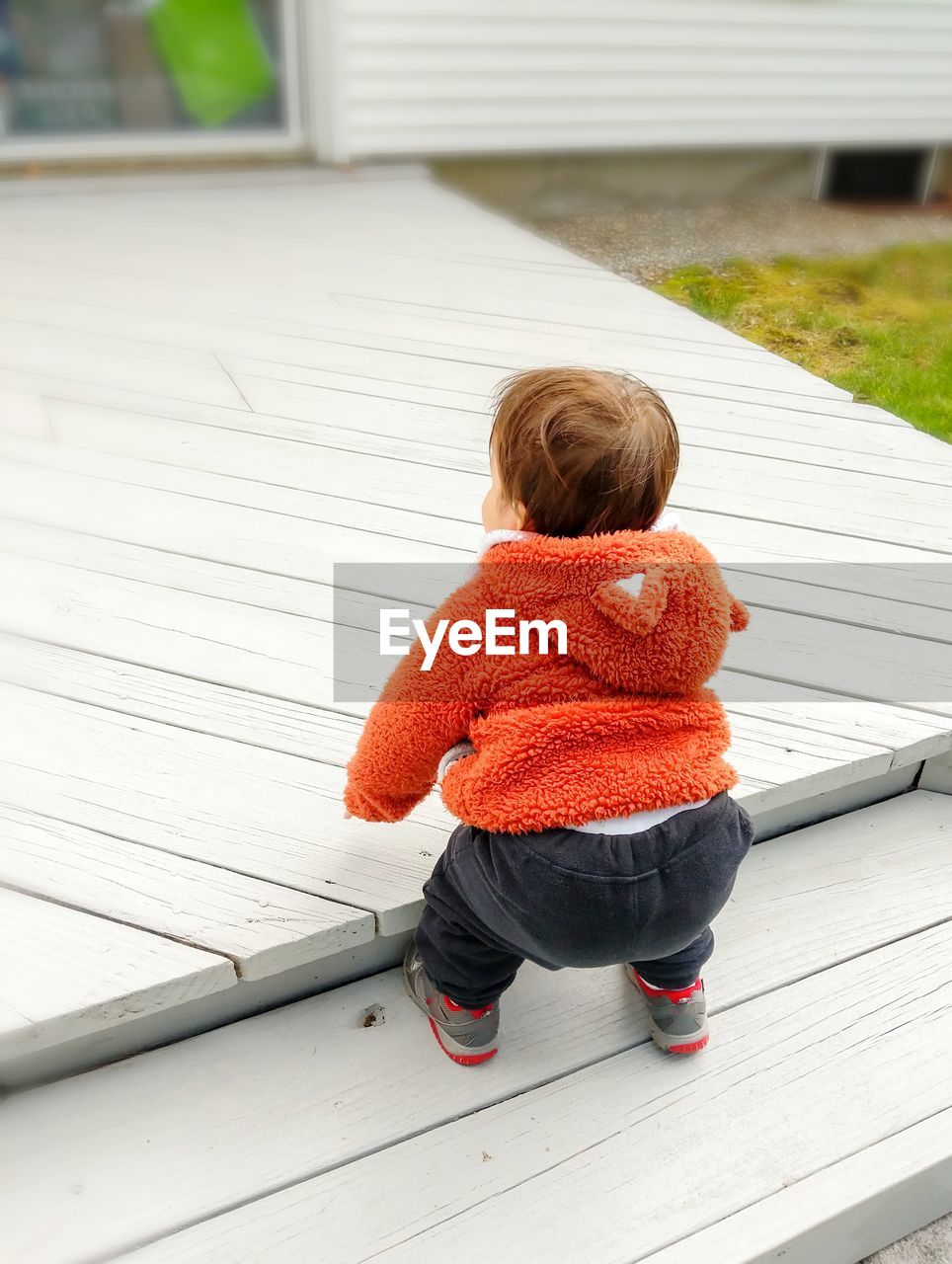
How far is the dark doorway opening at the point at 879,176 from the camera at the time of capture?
208 inches

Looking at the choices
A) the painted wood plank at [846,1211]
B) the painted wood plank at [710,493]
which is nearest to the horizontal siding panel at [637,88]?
the painted wood plank at [710,493]

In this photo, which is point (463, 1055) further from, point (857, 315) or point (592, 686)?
point (857, 315)

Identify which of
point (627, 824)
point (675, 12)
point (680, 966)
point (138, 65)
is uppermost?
point (675, 12)

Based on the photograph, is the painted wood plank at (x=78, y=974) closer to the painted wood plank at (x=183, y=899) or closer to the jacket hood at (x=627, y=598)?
the painted wood plank at (x=183, y=899)

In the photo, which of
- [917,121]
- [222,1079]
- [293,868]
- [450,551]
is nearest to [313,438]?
[450,551]

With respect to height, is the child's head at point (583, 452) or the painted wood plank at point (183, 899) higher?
the child's head at point (583, 452)

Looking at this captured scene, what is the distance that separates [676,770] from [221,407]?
153 centimetres

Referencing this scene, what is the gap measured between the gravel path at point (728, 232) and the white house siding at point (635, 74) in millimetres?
297

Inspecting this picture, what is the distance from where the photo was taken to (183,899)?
43.9 inches

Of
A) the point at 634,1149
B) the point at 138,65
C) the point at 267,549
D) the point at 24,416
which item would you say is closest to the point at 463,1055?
the point at 634,1149

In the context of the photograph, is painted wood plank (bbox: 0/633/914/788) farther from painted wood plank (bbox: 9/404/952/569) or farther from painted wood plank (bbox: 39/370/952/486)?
painted wood plank (bbox: 39/370/952/486)

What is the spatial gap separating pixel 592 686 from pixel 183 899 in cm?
48

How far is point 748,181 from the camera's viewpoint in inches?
197

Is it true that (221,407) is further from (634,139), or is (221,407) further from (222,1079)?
(634,139)
